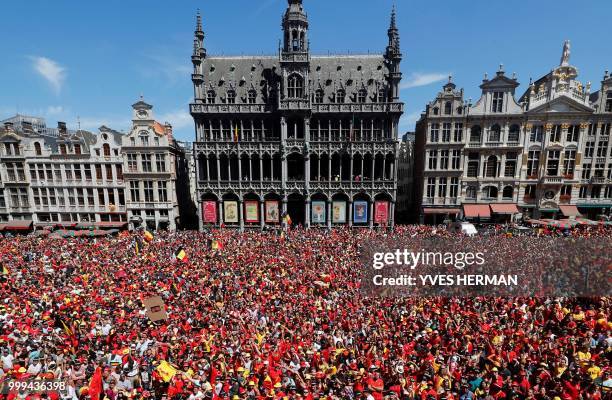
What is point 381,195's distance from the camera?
43.4m

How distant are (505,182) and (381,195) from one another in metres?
17.0

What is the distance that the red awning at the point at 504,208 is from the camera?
41312mm

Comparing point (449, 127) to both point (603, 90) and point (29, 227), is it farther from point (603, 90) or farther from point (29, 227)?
point (29, 227)

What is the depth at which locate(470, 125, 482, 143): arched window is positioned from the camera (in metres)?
41.4

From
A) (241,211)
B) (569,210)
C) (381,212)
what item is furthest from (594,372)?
(569,210)

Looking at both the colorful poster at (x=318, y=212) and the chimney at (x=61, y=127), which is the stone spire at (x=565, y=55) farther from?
the chimney at (x=61, y=127)

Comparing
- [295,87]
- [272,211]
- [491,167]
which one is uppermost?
[295,87]

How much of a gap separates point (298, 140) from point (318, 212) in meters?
10.7

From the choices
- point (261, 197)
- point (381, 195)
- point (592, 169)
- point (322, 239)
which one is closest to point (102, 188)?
point (261, 197)

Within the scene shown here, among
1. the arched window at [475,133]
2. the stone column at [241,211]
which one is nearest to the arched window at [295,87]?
the stone column at [241,211]

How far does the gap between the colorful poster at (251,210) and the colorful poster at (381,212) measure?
17311 mm

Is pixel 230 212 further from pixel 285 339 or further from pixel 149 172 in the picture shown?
pixel 285 339

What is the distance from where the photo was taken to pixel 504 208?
4178 centimetres

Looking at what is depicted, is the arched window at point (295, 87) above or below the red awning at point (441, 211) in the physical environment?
above
